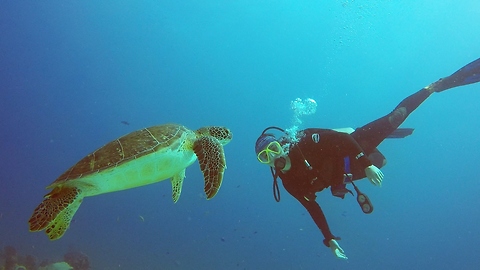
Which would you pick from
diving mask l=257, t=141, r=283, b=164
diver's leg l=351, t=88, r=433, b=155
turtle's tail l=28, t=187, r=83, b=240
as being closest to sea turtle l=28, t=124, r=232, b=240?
turtle's tail l=28, t=187, r=83, b=240

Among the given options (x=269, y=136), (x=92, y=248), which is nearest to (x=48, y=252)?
(x=92, y=248)

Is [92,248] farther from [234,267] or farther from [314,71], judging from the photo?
[314,71]

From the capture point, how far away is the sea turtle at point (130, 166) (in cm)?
347

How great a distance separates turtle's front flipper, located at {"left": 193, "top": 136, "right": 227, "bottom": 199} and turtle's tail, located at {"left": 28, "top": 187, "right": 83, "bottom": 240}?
5.27 feet

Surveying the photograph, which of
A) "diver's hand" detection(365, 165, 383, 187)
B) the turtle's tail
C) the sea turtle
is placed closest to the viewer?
the turtle's tail

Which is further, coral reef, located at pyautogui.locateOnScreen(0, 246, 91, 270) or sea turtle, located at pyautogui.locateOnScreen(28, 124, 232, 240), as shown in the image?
coral reef, located at pyautogui.locateOnScreen(0, 246, 91, 270)

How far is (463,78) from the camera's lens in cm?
674

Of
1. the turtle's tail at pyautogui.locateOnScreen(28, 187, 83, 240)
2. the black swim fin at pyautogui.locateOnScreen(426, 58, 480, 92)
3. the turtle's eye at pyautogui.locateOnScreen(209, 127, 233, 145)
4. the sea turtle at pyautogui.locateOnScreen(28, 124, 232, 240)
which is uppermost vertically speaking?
the black swim fin at pyautogui.locateOnScreen(426, 58, 480, 92)

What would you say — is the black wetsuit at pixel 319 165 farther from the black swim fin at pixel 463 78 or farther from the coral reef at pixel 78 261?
the coral reef at pixel 78 261

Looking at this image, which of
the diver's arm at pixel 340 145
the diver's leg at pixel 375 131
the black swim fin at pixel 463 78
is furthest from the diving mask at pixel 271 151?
the black swim fin at pixel 463 78

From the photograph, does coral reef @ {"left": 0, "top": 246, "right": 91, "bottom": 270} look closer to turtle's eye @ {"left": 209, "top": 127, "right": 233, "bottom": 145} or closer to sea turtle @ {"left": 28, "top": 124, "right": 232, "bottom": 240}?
sea turtle @ {"left": 28, "top": 124, "right": 232, "bottom": 240}

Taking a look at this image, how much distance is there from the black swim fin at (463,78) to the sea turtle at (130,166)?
18.0 feet

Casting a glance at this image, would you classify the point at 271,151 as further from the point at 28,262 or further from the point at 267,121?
the point at 267,121

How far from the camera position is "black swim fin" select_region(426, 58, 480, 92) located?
6.68m
